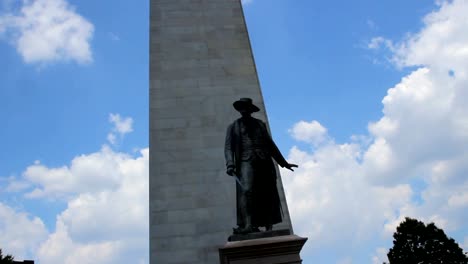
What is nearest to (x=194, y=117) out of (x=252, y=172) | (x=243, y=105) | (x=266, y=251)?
(x=243, y=105)

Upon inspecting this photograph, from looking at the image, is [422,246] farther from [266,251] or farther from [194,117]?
[266,251]

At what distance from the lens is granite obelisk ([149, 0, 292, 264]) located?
10.8 metres

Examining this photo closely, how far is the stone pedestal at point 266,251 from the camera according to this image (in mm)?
5277

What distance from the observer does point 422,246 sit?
23750mm

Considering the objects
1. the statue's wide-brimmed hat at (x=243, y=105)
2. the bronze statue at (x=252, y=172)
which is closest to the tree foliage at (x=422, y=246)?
the bronze statue at (x=252, y=172)

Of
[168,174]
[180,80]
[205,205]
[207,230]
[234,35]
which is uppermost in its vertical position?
[234,35]

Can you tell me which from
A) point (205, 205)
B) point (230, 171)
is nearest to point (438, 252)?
point (205, 205)

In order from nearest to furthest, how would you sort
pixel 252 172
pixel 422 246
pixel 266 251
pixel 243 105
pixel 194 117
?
pixel 266 251 → pixel 252 172 → pixel 243 105 → pixel 194 117 → pixel 422 246

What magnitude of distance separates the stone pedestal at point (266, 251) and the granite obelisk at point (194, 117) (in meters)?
5.36

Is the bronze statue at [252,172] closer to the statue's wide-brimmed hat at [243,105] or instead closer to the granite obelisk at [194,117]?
the statue's wide-brimmed hat at [243,105]

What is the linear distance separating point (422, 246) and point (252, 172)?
71.2ft

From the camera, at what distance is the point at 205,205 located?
11.1m

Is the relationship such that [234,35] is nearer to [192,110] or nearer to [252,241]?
[192,110]

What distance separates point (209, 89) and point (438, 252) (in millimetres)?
18159
